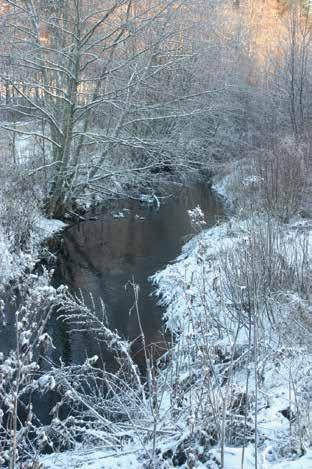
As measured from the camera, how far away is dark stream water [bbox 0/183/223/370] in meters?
7.59

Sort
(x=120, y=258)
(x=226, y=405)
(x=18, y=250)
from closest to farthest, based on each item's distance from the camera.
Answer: (x=226, y=405) < (x=18, y=250) < (x=120, y=258)

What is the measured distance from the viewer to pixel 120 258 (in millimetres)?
11594

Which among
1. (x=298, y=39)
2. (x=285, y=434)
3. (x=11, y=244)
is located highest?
(x=298, y=39)

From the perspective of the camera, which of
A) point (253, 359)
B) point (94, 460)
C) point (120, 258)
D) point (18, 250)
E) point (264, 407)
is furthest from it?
point (120, 258)

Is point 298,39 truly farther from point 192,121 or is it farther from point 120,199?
point 120,199

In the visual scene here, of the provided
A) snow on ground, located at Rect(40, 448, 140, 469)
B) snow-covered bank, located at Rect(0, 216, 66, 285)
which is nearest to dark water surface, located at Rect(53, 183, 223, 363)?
snow-covered bank, located at Rect(0, 216, 66, 285)

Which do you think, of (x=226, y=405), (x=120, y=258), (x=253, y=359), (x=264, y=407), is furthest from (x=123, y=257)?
(x=226, y=405)

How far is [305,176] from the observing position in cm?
1027

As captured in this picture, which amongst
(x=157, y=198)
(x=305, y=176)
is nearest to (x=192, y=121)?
(x=157, y=198)

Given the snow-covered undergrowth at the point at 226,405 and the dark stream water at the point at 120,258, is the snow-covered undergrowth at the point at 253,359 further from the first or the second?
the dark stream water at the point at 120,258

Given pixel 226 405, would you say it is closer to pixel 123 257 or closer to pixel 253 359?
pixel 253 359

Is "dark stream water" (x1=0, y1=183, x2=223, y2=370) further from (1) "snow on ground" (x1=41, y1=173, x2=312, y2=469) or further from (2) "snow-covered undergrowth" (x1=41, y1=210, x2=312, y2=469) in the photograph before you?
(1) "snow on ground" (x1=41, y1=173, x2=312, y2=469)

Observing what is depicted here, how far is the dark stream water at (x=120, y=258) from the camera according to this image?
759cm

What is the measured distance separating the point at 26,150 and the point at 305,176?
31.9 feet
